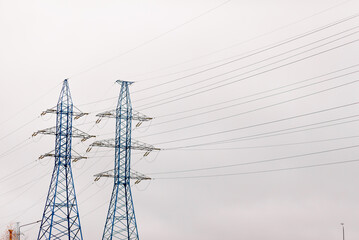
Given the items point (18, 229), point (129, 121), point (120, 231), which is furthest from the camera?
point (18, 229)

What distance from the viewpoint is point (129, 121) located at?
80.4m

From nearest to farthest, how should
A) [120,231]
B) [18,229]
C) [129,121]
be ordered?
[120,231] < [129,121] < [18,229]

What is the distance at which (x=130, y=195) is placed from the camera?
76312mm

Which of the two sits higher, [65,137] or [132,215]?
[65,137]

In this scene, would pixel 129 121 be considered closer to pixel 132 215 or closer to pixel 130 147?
pixel 130 147

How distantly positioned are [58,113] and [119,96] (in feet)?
29.1

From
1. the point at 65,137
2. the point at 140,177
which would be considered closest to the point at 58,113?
the point at 65,137

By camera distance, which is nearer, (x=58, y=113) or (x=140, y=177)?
(x=140, y=177)

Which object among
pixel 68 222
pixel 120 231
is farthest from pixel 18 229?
pixel 120 231

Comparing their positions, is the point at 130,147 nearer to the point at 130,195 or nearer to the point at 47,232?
the point at 130,195

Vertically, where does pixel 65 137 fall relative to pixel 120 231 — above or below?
above

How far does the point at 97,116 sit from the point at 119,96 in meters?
4.01

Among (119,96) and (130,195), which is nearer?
(130,195)

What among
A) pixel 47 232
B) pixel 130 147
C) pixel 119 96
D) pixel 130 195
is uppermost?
pixel 119 96
